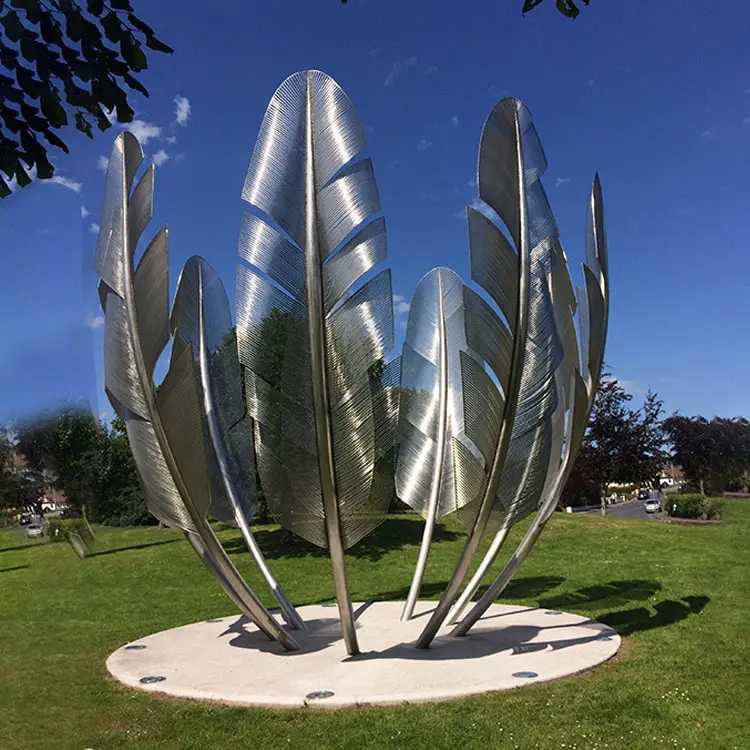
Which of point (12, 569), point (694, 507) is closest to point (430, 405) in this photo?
point (12, 569)

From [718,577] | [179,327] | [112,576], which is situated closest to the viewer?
[179,327]

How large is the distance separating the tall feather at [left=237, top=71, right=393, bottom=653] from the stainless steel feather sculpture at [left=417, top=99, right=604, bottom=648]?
1.01 metres

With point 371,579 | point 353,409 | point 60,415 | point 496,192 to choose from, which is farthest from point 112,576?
point 60,415

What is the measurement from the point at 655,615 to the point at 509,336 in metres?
5.34

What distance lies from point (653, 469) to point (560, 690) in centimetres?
2796

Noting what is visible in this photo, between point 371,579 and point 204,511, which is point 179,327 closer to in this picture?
point 204,511

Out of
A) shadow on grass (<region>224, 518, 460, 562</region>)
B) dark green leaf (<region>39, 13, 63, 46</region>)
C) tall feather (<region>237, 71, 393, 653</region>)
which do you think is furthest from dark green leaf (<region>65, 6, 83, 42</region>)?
shadow on grass (<region>224, 518, 460, 562</region>)

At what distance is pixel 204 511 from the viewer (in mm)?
7020

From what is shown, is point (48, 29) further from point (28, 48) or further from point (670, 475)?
point (670, 475)

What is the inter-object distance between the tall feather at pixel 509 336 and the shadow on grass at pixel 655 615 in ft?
9.50

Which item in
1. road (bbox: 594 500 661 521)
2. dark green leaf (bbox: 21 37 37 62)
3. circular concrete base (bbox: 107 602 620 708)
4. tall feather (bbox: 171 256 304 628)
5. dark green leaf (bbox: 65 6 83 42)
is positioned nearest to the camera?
dark green leaf (bbox: 21 37 37 62)

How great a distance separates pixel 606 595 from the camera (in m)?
11.6

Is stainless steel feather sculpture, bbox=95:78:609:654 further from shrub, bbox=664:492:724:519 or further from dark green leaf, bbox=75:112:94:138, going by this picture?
shrub, bbox=664:492:724:519

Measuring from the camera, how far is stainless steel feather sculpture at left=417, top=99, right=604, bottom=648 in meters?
6.79
